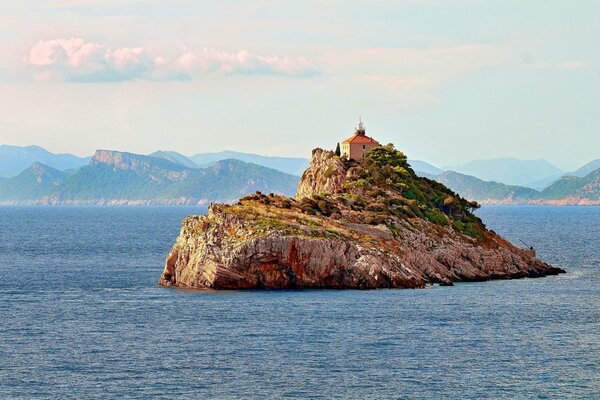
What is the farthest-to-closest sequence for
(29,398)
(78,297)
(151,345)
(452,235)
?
(452,235)
(78,297)
(151,345)
(29,398)

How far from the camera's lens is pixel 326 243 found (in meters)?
115

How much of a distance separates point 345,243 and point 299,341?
34833 millimetres

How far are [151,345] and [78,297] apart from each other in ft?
104

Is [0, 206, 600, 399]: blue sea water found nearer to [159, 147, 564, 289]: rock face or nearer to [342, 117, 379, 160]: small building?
[159, 147, 564, 289]: rock face

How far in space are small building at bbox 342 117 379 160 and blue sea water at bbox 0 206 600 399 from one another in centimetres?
4558

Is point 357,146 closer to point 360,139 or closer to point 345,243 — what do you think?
point 360,139

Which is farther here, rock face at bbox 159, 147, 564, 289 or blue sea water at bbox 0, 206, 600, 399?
rock face at bbox 159, 147, 564, 289

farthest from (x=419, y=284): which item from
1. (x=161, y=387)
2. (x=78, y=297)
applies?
(x=161, y=387)

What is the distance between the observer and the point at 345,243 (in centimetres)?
11675

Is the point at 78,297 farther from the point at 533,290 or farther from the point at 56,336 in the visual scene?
the point at 533,290

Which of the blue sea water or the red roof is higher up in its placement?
the red roof

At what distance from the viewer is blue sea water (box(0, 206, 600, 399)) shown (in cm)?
6775

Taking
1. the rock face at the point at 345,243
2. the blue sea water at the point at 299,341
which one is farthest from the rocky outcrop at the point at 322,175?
the blue sea water at the point at 299,341

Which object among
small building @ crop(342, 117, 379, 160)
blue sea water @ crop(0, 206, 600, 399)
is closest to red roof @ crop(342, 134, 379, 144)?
small building @ crop(342, 117, 379, 160)
